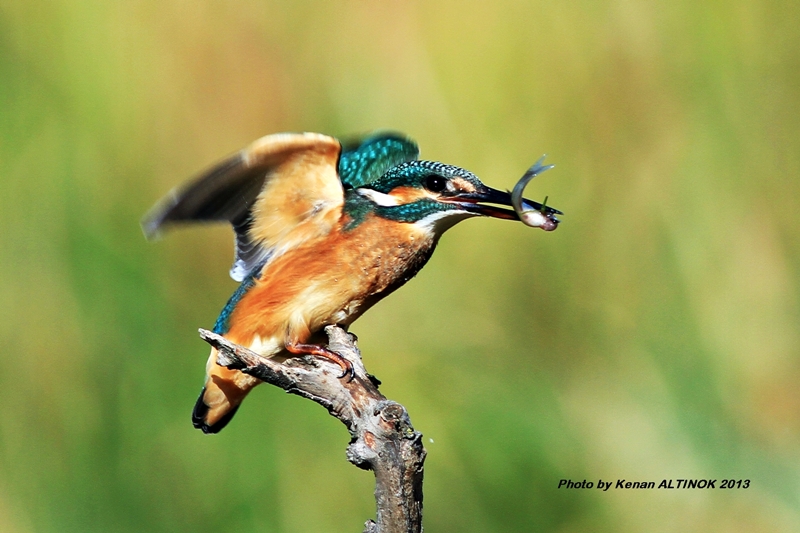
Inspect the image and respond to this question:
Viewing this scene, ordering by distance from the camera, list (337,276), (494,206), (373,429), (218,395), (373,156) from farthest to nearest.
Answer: (373,156), (218,395), (337,276), (494,206), (373,429)

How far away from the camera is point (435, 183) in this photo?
1.70 m

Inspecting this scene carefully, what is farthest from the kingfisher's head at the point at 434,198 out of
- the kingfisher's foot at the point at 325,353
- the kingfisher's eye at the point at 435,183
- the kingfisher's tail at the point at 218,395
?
the kingfisher's tail at the point at 218,395

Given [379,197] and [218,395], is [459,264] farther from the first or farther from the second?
[218,395]

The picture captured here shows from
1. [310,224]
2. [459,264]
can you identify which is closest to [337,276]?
[310,224]

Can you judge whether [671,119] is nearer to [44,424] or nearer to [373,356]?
[373,356]

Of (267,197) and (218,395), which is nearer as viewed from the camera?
(267,197)

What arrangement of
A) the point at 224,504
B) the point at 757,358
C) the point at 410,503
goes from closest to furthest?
1. the point at 410,503
2. the point at 224,504
3. the point at 757,358

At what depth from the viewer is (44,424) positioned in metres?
2.22

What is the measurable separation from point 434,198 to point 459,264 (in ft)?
2.18

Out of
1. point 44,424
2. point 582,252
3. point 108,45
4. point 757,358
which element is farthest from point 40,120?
point 757,358

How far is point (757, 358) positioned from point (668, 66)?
782 mm

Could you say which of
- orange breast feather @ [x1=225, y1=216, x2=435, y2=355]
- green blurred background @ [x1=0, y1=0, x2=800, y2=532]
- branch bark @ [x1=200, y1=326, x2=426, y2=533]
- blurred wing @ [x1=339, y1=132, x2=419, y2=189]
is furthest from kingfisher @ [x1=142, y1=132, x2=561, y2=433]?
green blurred background @ [x1=0, y1=0, x2=800, y2=532]

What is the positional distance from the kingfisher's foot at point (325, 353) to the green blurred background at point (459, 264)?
1.62 feet

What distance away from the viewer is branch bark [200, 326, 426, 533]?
4.20ft
